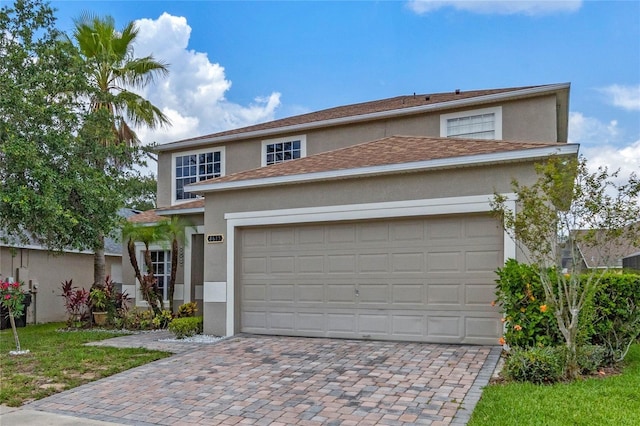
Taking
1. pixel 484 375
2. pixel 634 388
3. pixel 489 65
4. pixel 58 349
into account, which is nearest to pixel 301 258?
pixel 484 375

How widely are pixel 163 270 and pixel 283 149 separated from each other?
5125 millimetres

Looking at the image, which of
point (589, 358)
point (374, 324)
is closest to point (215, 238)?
point (374, 324)

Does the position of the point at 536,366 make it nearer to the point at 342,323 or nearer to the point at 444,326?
the point at 444,326

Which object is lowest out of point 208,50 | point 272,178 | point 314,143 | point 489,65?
point 272,178

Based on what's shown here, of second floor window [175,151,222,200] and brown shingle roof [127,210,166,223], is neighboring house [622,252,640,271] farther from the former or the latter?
brown shingle roof [127,210,166,223]

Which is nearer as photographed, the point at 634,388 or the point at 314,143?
the point at 634,388

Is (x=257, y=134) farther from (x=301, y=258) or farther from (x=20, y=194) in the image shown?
(x=20, y=194)

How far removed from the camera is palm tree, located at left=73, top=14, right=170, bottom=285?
55.6ft

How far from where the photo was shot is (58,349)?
10125 mm

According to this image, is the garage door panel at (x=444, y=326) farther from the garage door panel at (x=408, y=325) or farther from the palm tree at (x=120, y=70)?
the palm tree at (x=120, y=70)

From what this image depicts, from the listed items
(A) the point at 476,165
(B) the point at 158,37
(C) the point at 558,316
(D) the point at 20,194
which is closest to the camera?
(C) the point at 558,316

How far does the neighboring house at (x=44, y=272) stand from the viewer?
16312mm

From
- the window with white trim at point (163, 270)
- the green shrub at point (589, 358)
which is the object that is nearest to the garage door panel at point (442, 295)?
the green shrub at point (589, 358)

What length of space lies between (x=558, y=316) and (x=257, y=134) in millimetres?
9971
